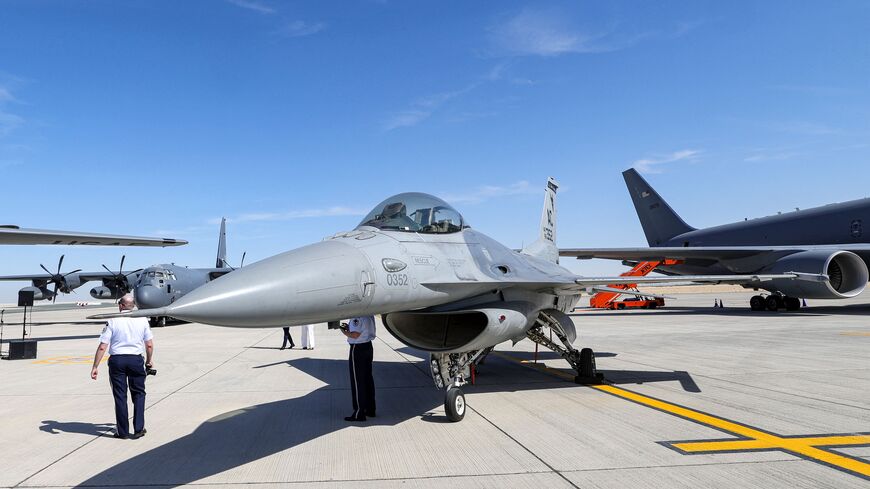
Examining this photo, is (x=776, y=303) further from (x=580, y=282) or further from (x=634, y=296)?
(x=580, y=282)

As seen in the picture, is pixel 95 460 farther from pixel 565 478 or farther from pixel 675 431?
pixel 675 431

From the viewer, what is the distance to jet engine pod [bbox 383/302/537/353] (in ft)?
19.4

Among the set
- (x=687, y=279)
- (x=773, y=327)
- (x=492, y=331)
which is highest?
(x=687, y=279)

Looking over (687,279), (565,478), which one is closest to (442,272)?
(565,478)

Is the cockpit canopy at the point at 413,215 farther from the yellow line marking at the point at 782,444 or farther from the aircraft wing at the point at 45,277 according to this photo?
the aircraft wing at the point at 45,277

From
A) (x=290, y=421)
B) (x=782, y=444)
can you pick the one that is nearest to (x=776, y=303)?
(x=782, y=444)

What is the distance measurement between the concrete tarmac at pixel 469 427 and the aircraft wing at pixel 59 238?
344 cm

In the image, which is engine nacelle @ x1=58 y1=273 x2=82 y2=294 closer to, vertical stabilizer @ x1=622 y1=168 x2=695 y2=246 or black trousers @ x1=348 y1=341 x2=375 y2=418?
black trousers @ x1=348 y1=341 x2=375 y2=418

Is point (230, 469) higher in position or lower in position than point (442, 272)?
lower

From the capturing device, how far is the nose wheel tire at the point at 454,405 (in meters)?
5.69

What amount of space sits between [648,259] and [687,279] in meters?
20.5

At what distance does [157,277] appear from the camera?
2233 cm

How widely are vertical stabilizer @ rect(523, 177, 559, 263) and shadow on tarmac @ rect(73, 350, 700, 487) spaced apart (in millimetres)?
2921

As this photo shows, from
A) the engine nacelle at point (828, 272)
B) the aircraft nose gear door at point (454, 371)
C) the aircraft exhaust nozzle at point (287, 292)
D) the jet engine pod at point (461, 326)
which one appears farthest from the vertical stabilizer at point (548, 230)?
the engine nacelle at point (828, 272)
